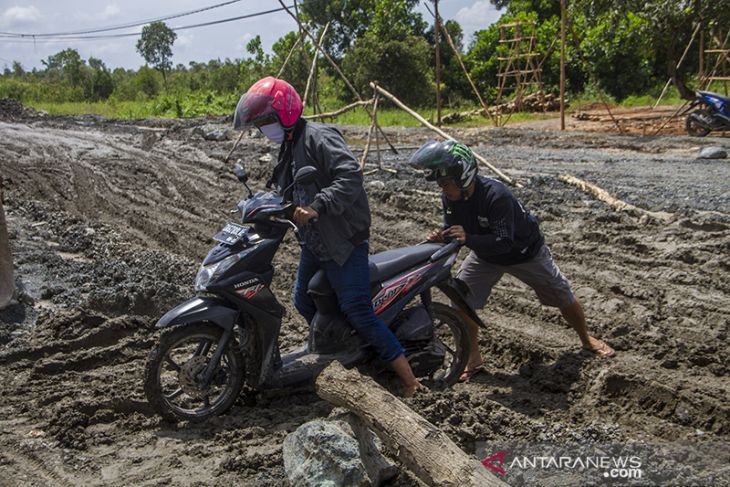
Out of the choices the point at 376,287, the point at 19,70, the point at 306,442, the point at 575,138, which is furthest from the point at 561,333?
the point at 19,70

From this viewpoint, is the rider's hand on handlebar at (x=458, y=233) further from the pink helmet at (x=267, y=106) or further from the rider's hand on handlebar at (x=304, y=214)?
the pink helmet at (x=267, y=106)

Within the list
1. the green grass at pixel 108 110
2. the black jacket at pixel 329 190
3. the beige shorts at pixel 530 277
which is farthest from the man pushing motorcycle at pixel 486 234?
the green grass at pixel 108 110

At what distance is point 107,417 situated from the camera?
4.41 meters

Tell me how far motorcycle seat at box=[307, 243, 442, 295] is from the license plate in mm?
513

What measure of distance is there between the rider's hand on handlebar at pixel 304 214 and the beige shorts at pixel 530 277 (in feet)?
4.89

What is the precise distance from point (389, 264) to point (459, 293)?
0.59 meters

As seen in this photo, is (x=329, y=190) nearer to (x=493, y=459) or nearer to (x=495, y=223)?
(x=495, y=223)

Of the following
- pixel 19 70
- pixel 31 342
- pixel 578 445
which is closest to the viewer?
pixel 578 445

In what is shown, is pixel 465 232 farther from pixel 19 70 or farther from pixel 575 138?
pixel 19 70

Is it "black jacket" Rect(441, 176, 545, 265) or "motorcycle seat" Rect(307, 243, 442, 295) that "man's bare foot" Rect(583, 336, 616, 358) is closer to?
"black jacket" Rect(441, 176, 545, 265)

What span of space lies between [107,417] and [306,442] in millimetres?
1665

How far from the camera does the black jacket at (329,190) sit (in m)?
4.12

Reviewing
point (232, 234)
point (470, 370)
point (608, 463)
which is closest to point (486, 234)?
point (470, 370)

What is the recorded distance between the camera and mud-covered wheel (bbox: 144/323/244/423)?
4.18 meters
